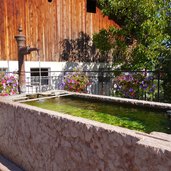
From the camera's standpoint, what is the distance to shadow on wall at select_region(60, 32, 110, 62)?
1015cm

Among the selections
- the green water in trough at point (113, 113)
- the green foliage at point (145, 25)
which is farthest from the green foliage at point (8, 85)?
the green foliage at point (145, 25)

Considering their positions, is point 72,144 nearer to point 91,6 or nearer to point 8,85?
point 8,85

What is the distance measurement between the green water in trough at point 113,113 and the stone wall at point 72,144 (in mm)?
696

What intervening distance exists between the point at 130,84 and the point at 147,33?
2.81 meters

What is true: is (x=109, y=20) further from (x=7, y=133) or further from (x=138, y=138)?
(x=138, y=138)

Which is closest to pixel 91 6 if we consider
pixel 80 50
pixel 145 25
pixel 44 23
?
pixel 80 50

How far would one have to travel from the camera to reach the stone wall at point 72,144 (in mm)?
1779

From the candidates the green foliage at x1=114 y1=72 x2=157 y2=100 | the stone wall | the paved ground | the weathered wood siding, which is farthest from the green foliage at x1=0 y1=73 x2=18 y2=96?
the green foliage at x1=114 y1=72 x2=157 y2=100

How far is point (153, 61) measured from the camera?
323 inches

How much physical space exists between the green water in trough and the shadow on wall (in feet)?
19.1

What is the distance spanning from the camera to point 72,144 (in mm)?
2436

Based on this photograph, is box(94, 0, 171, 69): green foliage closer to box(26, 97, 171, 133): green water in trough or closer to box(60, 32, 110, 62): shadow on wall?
box(60, 32, 110, 62): shadow on wall

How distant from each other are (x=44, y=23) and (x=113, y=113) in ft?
22.2

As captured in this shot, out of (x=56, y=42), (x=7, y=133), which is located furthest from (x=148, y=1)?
(x=7, y=133)
